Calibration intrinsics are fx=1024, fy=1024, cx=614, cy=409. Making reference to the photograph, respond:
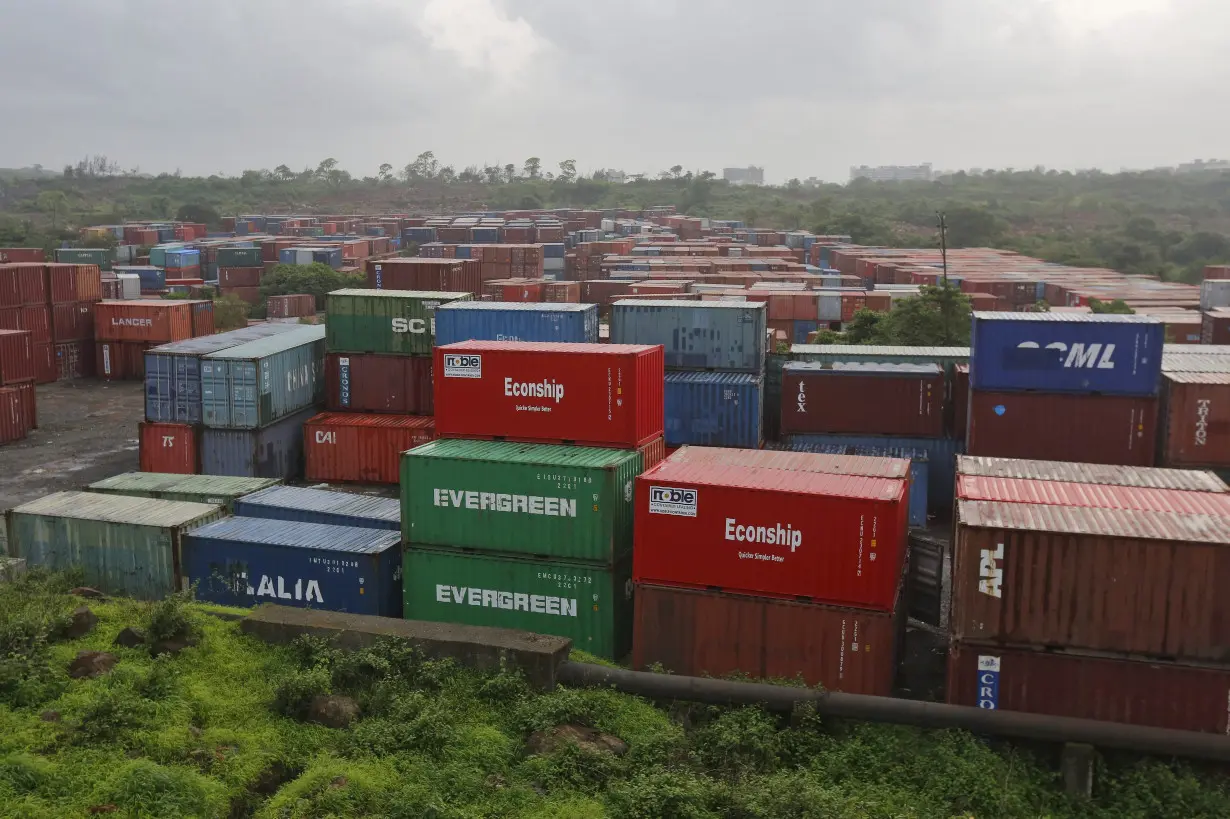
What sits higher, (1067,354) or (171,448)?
(1067,354)

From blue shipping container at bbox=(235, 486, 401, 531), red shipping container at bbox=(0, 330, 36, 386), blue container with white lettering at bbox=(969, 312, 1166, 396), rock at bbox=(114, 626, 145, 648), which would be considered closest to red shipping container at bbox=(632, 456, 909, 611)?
blue shipping container at bbox=(235, 486, 401, 531)

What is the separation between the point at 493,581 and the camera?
1927cm

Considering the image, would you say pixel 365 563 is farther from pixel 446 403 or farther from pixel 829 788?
pixel 829 788

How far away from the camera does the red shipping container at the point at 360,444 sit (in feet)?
102

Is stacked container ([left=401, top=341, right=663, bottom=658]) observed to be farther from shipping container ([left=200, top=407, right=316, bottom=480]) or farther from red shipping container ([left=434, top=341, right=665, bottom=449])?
shipping container ([left=200, top=407, right=316, bottom=480])

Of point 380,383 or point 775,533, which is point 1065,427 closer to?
point 775,533

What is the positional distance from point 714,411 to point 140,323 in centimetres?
3737

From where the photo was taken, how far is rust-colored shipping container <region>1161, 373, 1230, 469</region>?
928 inches

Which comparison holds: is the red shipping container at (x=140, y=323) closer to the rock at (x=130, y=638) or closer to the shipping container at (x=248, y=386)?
the shipping container at (x=248, y=386)

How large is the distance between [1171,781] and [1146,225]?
422 ft

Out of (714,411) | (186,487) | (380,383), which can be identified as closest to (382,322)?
(380,383)

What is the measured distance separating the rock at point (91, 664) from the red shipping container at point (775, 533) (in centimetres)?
828

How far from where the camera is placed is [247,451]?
30875 millimetres

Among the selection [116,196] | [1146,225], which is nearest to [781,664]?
[1146,225]
